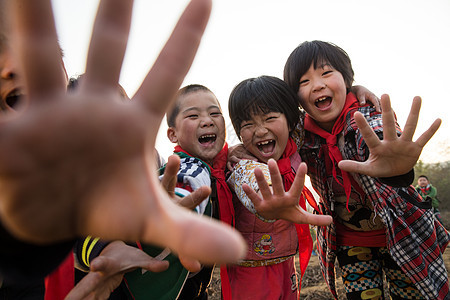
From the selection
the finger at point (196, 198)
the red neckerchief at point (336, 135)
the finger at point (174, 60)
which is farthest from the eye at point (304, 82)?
the finger at point (174, 60)

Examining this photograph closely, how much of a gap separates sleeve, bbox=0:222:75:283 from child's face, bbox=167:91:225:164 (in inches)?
42.5

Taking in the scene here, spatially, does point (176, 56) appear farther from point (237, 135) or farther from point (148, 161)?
point (237, 135)

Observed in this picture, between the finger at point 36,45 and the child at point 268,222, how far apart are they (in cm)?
124

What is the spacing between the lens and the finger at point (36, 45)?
1.38 ft

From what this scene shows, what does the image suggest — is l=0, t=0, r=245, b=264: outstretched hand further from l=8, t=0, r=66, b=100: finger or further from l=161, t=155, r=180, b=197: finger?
l=161, t=155, r=180, b=197: finger

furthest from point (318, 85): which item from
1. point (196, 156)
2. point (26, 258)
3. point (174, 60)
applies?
point (26, 258)

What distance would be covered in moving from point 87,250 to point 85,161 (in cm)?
93

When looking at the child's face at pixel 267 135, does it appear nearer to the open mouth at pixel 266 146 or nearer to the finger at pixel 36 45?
the open mouth at pixel 266 146

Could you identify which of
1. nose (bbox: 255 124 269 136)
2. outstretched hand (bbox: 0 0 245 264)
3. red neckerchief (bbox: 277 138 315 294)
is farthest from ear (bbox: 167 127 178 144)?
outstretched hand (bbox: 0 0 245 264)

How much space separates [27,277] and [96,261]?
250 mm

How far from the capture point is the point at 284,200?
1.02 metres

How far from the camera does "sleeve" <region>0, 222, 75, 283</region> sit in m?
0.67

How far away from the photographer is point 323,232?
83.1 inches

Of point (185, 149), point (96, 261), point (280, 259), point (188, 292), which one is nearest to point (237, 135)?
point (185, 149)
